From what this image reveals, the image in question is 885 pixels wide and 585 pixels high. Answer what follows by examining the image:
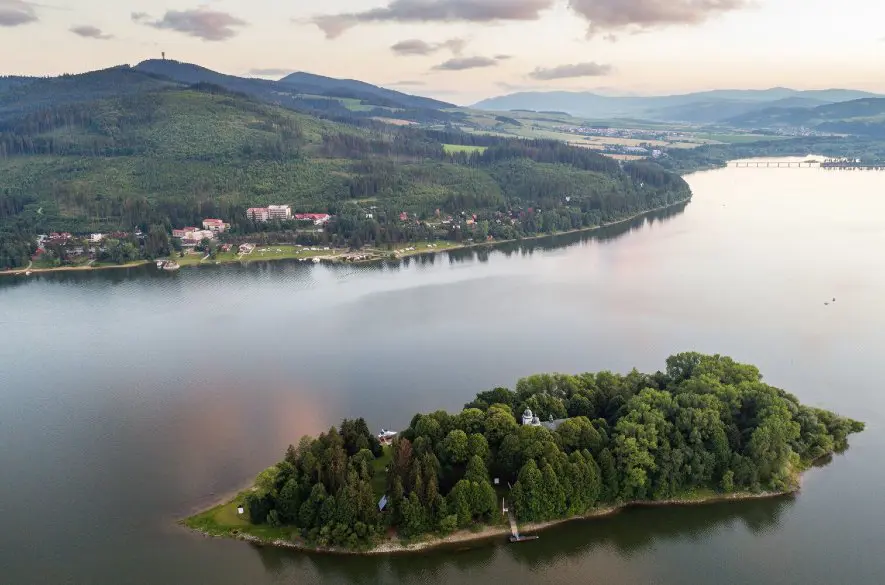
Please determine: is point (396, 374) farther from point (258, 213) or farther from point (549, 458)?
point (258, 213)

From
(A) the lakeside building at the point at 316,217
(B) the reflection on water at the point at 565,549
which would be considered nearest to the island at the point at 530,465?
(B) the reflection on water at the point at 565,549

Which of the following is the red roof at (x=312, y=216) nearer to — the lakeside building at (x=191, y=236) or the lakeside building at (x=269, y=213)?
the lakeside building at (x=269, y=213)

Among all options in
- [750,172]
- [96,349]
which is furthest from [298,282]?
[750,172]

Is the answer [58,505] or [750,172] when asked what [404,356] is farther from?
→ [750,172]

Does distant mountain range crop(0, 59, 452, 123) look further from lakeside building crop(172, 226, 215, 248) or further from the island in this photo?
the island

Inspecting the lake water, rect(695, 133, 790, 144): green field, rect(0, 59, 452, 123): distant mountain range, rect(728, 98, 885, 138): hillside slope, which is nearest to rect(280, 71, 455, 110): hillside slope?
rect(0, 59, 452, 123): distant mountain range

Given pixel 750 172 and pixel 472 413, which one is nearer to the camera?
pixel 472 413

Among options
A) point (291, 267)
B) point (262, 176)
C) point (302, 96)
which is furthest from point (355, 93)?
point (291, 267)

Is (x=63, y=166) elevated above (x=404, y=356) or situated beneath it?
elevated above
